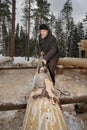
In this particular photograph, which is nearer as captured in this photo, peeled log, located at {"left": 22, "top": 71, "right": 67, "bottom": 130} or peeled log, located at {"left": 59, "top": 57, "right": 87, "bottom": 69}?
peeled log, located at {"left": 22, "top": 71, "right": 67, "bottom": 130}

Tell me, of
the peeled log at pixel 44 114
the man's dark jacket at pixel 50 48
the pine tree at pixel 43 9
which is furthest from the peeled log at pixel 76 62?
the pine tree at pixel 43 9

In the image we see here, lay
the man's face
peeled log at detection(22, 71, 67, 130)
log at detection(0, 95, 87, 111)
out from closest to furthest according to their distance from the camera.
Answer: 1. peeled log at detection(22, 71, 67, 130)
2. log at detection(0, 95, 87, 111)
3. the man's face

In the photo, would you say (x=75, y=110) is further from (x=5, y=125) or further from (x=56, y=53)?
(x=5, y=125)

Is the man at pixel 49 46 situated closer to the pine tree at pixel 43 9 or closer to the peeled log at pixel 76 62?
the peeled log at pixel 76 62

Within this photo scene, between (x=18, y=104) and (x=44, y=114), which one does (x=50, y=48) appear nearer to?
(x=18, y=104)

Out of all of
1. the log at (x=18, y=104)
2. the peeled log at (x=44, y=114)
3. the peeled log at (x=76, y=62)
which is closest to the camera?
the peeled log at (x=44, y=114)

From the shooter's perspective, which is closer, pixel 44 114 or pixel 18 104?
pixel 44 114

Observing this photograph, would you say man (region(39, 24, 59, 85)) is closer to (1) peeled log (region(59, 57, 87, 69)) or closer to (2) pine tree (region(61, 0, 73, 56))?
(1) peeled log (region(59, 57, 87, 69))

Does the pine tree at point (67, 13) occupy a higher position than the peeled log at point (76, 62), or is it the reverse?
the pine tree at point (67, 13)

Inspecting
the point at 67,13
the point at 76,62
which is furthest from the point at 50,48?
the point at 67,13

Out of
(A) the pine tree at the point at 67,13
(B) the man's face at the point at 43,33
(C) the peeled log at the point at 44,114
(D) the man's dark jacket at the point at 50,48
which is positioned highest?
(A) the pine tree at the point at 67,13

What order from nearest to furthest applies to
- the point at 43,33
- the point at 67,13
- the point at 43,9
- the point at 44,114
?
the point at 44,114 → the point at 43,33 → the point at 43,9 → the point at 67,13

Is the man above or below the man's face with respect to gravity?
below

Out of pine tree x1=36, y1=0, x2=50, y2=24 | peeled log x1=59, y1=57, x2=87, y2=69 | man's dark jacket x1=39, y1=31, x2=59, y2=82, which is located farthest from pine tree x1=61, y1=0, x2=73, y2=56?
man's dark jacket x1=39, y1=31, x2=59, y2=82
